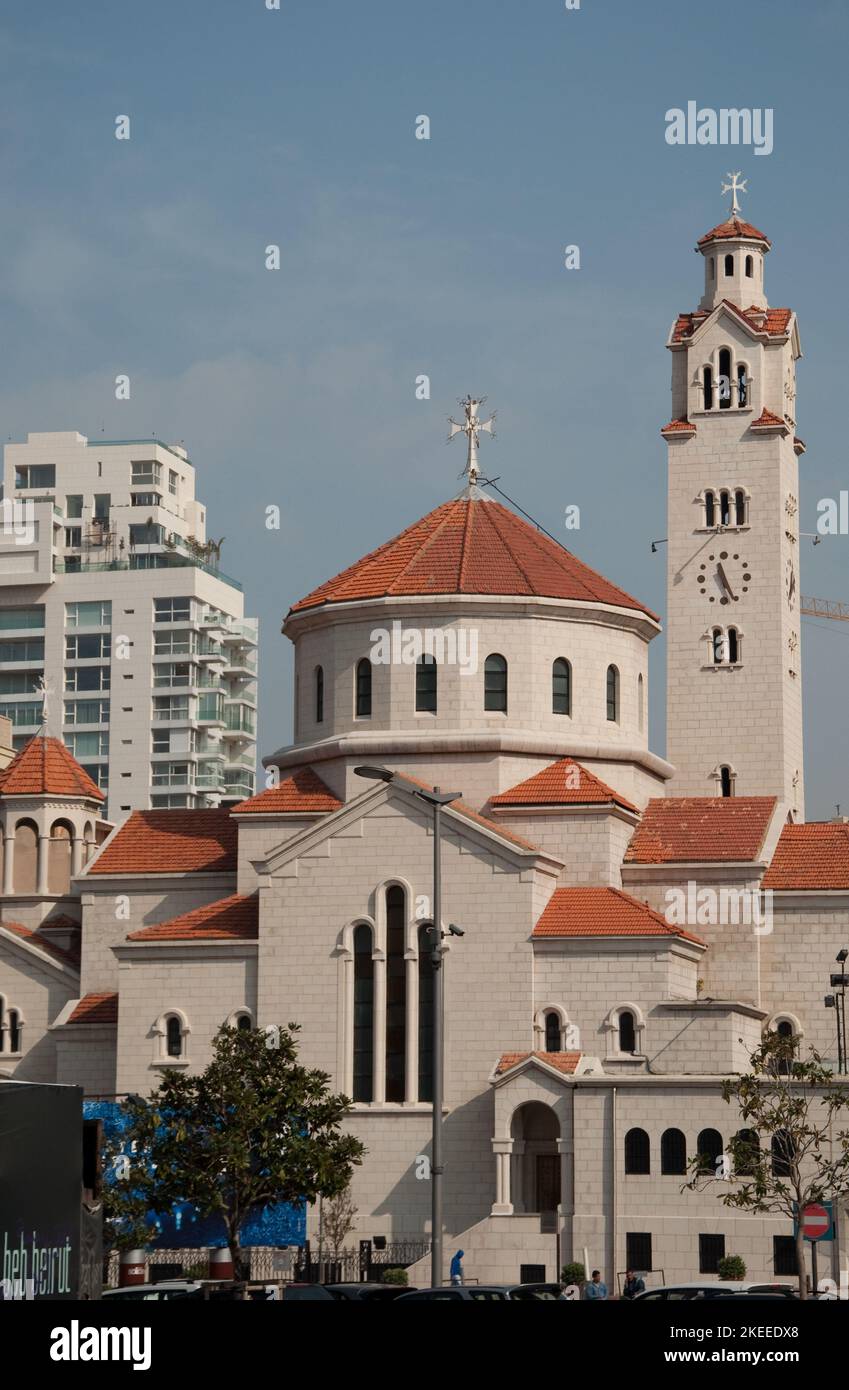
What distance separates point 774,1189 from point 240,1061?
13.6 metres

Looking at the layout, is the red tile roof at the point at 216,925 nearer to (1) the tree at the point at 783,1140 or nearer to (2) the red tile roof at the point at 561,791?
(2) the red tile roof at the point at 561,791

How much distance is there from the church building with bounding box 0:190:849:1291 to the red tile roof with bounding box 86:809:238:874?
0.14 meters

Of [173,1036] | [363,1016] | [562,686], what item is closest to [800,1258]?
[363,1016]

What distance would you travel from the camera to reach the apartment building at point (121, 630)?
460 ft

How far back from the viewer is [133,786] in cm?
13938

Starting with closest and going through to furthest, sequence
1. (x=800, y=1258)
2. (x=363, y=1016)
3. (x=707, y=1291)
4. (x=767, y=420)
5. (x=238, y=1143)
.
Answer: (x=707, y=1291) → (x=800, y=1258) → (x=238, y=1143) → (x=363, y=1016) → (x=767, y=420)

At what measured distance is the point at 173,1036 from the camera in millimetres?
68000

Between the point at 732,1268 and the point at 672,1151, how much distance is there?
4278 mm

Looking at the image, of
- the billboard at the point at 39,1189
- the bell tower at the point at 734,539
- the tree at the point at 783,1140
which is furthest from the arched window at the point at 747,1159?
the billboard at the point at 39,1189

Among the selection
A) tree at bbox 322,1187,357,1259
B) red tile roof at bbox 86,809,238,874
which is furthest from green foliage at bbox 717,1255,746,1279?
red tile roof at bbox 86,809,238,874

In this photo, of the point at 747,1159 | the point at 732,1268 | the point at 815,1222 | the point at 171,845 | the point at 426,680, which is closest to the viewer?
the point at 815,1222

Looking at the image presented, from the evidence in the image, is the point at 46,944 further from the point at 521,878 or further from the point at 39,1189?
the point at 39,1189

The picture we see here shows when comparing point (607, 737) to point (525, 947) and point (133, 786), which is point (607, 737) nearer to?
point (525, 947)
